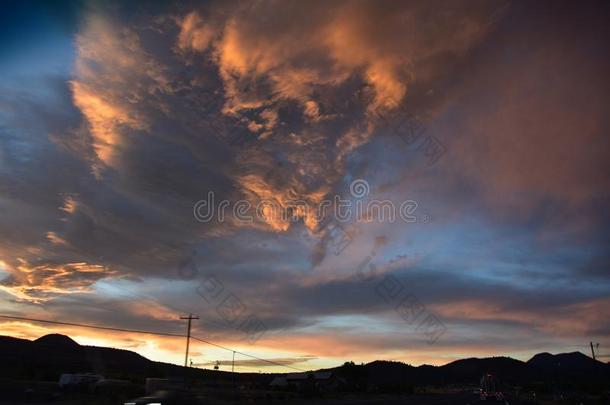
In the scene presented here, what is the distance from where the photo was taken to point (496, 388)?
65.8m

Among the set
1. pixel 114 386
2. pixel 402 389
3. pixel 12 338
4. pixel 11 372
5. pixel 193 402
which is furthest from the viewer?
pixel 12 338

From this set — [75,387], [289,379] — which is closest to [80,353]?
[289,379]

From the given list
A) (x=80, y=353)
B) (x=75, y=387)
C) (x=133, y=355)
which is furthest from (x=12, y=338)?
(x=75, y=387)

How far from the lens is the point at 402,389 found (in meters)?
121

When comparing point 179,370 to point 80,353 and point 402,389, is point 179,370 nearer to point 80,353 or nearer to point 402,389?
point 80,353

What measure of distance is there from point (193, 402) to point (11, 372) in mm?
86568

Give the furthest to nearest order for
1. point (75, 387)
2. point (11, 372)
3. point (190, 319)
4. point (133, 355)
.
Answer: point (133, 355)
point (11, 372)
point (190, 319)
point (75, 387)

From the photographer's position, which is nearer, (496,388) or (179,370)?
(496,388)

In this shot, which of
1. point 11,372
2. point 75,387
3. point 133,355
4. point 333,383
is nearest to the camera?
point 75,387

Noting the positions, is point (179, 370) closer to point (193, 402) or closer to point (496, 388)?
point (496, 388)

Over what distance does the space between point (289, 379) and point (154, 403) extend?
98.1 metres

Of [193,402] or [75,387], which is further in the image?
[75,387]

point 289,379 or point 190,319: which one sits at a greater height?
point 190,319

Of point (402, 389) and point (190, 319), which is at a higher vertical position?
point (190, 319)
